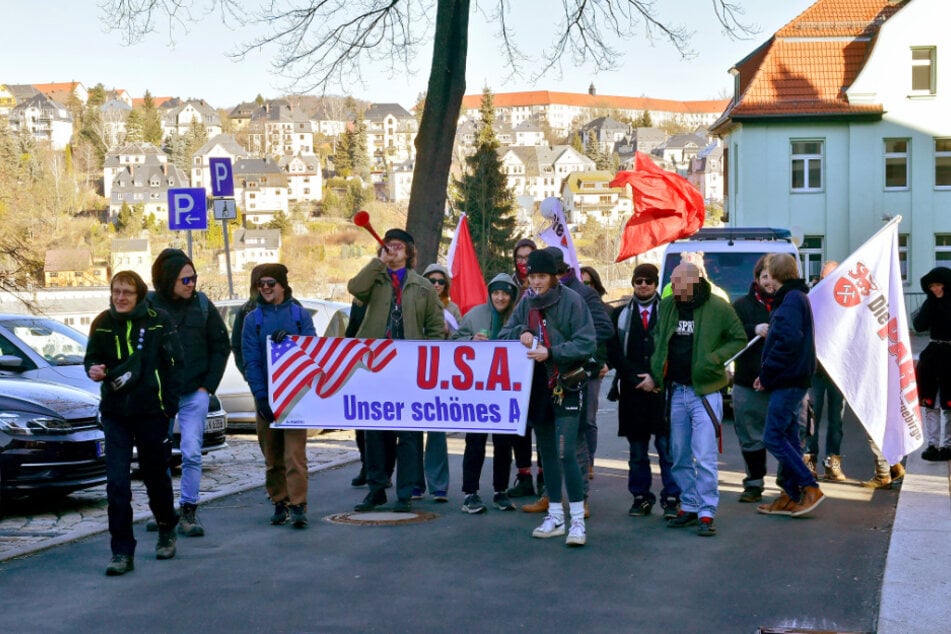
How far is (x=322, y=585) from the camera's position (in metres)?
7.55

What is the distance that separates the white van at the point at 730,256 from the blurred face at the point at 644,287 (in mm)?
7738

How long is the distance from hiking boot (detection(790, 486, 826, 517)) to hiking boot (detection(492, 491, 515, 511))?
2.11 meters

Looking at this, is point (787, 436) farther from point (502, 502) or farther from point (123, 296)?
point (123, 296)

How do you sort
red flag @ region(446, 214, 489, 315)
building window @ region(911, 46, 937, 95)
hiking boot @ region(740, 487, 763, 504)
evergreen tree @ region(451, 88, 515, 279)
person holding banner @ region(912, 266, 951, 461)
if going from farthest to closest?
evergreen tree @ region(451, 88, 515, 279), building window @ region(911, 46, 937, 95), red flag @ region(446, 214, 489, 315), person holding banner @ region(912, 266, 951, 461), hiking boot @ region(740, 487, 763, 504)

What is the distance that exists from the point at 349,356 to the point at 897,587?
4.60 meters

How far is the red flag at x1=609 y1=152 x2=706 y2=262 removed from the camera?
15.6 meters

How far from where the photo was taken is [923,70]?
46.9 meters

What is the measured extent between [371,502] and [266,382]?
1268 mm

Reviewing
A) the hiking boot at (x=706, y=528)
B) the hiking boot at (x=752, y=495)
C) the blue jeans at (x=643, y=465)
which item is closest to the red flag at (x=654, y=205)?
the hiking boot at (x=752, y=495)

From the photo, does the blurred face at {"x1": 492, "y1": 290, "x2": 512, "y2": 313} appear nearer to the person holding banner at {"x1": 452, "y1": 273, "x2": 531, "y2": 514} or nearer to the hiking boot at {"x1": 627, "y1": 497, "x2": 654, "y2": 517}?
the person holding banner at {"x1": 452, "y1": 273, "x2": 531, "y2": 514}

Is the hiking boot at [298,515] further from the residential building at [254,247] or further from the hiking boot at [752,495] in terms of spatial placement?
the residential building at [254,247]

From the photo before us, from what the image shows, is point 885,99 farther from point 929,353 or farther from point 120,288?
point 120,288

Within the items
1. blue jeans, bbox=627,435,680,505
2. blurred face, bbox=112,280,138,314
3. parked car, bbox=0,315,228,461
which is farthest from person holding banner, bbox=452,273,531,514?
parked car, bbox=0,315,228,461

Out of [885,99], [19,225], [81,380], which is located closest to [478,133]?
[885,99]
